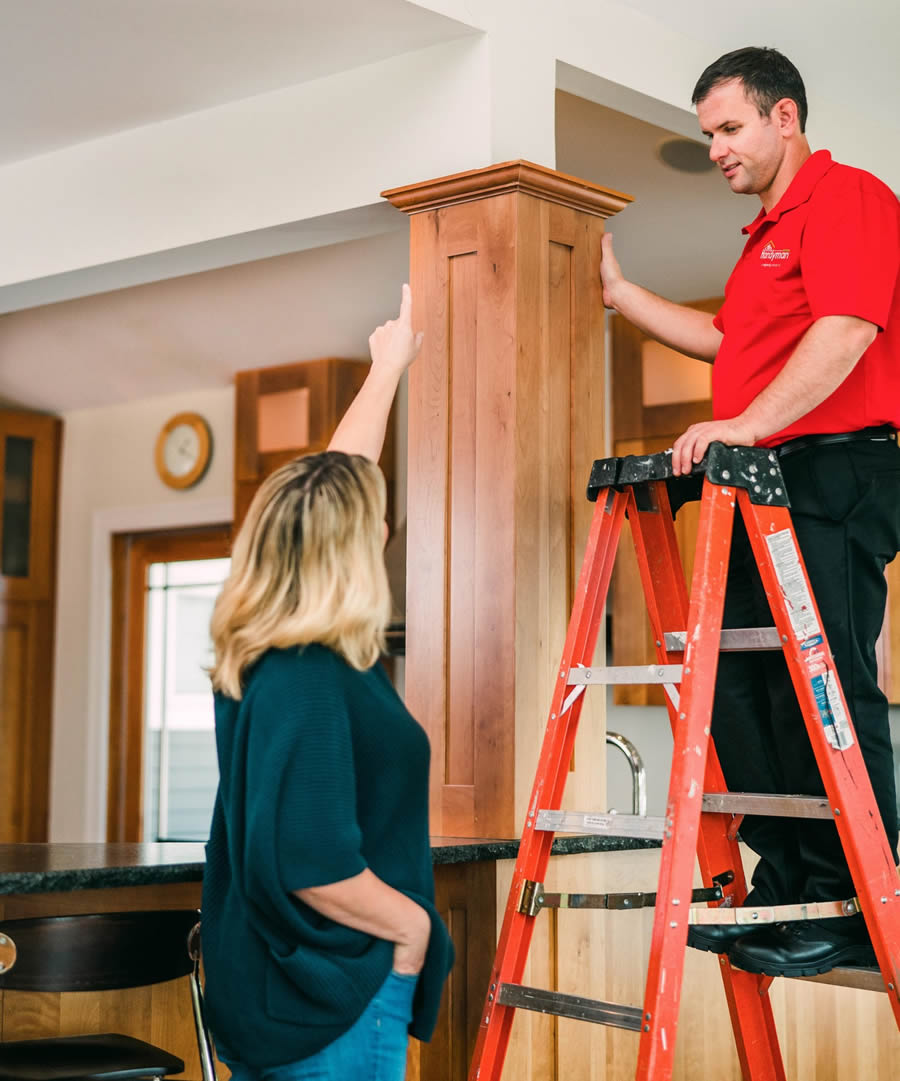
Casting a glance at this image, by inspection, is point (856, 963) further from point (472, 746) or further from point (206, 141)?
point (206, 141)

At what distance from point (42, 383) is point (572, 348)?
4.20m

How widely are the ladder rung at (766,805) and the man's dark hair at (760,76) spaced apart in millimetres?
1142

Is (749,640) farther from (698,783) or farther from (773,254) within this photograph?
(773,254)

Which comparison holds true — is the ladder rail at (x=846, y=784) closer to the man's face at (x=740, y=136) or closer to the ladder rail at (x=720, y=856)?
the ladder rail at (x=720, y=856)

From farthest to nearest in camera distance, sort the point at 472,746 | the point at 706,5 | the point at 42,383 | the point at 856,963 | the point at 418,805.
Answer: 1. the point at 42,383
2. the point at 706,5
3. the point at 472,746
4. the point at 856,963
5. the point at 418,805

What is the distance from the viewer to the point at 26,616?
682 cm

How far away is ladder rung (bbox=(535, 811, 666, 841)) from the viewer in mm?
2102

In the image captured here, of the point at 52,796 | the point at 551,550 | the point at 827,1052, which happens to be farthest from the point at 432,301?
the point at 52,796

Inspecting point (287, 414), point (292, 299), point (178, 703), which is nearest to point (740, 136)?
point (292, 299)

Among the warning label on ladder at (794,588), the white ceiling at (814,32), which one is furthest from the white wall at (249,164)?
the warning label on ladder at (794,588)

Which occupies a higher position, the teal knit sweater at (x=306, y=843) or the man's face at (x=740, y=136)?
the man's face at (x=740, y=136)

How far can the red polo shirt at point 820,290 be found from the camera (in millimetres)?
2279

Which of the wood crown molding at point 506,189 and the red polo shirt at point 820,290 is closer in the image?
the red polo shirt at point 820,290

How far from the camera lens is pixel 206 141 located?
356cm
